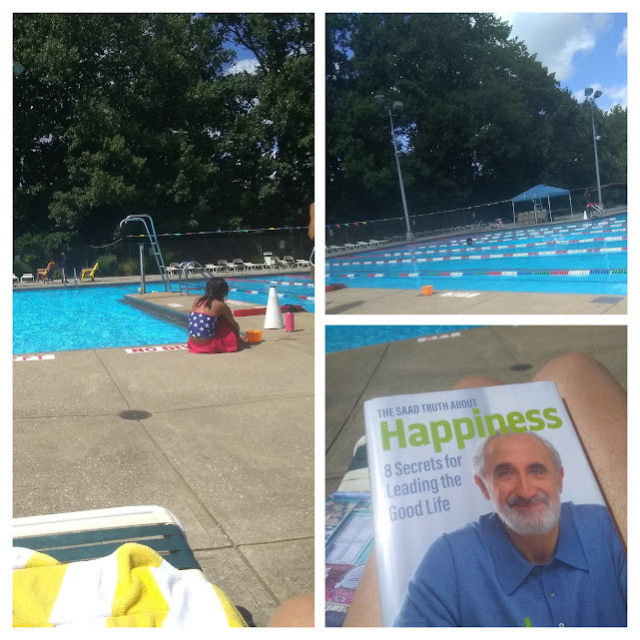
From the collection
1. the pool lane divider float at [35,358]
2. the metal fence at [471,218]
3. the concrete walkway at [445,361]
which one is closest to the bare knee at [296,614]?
the metal fence at [471,218]

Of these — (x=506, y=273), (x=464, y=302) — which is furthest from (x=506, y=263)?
(x=464, y=302)

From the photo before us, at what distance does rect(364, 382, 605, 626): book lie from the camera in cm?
100

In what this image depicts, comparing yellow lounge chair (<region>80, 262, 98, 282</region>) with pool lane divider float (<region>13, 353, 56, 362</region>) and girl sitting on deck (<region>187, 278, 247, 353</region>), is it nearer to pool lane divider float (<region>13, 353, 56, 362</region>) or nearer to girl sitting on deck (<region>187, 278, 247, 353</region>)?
pool lane divider float (<region>13, 353, 56, 362</region>)

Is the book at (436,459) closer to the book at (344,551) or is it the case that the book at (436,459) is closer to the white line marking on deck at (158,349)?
the book at (344,551)

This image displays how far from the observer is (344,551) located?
1344mm

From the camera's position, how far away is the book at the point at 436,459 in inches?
39.5

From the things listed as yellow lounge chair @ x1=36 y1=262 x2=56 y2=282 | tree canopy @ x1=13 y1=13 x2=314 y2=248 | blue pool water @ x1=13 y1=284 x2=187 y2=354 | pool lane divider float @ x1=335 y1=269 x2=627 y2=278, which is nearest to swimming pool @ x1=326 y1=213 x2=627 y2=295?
pool lane divider float @ x1=335 y1=269 x2=627 y2=278

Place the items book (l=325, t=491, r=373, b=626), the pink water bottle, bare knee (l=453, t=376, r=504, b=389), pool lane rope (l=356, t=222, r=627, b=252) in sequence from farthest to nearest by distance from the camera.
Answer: the pink water bottle
pool lane rope (l=356, t=222, r=627, b=252)
book (l=325, t=491, r=373, b=626)
bare knee (l=453, t=376, r=504, b=389)

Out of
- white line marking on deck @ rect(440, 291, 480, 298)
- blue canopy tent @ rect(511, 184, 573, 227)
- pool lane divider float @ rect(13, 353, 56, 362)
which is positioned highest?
blue canopy tent @ rect(511, 184, 573, 227)

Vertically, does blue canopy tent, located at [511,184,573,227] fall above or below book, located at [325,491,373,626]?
above

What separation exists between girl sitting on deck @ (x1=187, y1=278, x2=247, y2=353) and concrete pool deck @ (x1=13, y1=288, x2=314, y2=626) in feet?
1.60

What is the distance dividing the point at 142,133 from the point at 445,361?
50.3 ft

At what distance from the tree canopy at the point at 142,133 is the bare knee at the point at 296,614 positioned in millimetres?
15048
